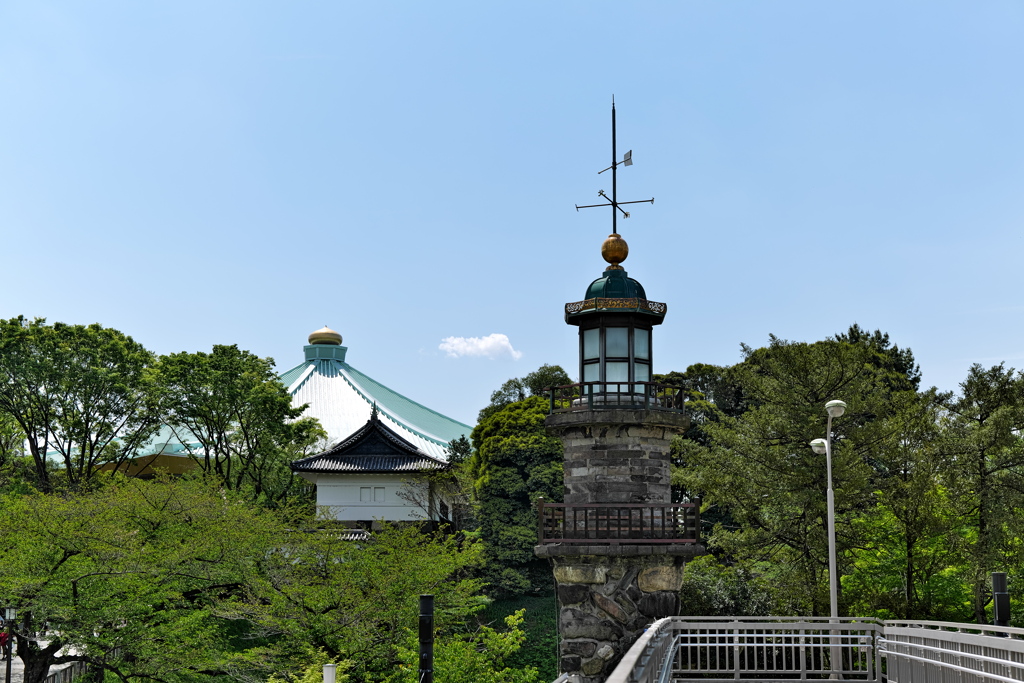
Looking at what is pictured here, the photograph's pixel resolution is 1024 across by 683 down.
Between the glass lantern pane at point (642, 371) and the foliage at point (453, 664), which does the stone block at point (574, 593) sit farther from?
the foliage at point (453, 664)

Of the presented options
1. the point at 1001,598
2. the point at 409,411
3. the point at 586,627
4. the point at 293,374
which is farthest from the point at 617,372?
the point at 293,374

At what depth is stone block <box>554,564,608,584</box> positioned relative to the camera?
17.4 m

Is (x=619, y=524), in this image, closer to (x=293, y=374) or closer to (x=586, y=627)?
(x=586, y=627)

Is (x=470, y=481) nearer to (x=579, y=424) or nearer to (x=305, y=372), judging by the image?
(x=579, y=424)

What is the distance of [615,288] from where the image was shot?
18.9 metres

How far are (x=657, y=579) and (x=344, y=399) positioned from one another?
2123 inches

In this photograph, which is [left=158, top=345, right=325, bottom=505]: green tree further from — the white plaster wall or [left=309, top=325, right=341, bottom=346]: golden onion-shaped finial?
[left=309, top=325, right=341, bottom=346]: golden onion-shaped finial

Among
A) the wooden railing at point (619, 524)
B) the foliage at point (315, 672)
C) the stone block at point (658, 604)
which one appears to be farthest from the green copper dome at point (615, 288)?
the foliage at point (315, 672)

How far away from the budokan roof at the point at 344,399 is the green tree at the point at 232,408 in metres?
18.6

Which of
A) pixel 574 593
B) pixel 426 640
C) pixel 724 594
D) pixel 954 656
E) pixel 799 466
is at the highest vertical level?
pixel 799 466

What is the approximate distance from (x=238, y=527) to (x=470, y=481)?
16.0 meters

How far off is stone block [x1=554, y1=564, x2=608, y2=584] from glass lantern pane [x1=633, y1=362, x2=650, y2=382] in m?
3.58

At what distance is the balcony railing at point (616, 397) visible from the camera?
17969 mm

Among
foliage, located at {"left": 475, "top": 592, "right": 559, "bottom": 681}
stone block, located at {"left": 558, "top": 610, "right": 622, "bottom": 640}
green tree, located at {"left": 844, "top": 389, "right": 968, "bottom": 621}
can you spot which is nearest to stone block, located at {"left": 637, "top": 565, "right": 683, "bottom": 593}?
stone block, located at {"left": 558, "top": 610, "right": 622, "bottom": 640}
